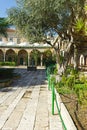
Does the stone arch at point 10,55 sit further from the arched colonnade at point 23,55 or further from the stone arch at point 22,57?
the stone arch at point 22,57

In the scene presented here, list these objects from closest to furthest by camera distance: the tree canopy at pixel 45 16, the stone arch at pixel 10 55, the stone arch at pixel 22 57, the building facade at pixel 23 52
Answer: the tree canopy at pixel 45 16 < the building facade at pixel 23 52 < the stone arch at pixel 10 55 < the stone arch at pixel 22 57

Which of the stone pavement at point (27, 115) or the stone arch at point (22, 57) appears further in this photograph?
the stone arch at point (22, 57)

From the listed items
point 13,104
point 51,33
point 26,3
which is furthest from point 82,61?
point 13,104

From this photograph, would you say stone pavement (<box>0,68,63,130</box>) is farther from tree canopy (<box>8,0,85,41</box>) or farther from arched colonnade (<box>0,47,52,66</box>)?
arched colonnade (<box>0,47,52,66</box>)

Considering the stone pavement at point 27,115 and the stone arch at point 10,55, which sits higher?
the stone arch at point 10,55

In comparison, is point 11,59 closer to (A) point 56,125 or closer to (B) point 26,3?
(B) point 26,3

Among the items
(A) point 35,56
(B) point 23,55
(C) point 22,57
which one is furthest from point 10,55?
(A) point 35,56

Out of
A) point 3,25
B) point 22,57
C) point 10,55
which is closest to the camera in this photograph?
point 3,25

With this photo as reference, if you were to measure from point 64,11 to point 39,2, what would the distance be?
65.6 inches

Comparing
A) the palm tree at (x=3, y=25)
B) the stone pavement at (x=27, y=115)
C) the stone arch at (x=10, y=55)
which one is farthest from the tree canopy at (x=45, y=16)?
the stone arch at (x=10, y=55)

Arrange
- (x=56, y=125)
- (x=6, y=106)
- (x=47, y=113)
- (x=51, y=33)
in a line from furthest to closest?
(x=51, y=33)
(x=6, y=106)
(x=47, y=113)
(x=56, y=125)

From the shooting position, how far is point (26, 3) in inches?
648

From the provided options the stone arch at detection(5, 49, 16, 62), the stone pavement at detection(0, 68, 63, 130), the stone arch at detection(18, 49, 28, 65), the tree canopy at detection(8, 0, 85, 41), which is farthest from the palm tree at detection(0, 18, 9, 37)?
the stone arch at detection(18, 49, 28, 65)

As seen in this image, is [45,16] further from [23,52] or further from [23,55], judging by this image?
[23,55]
